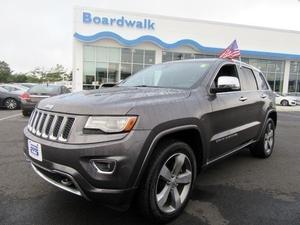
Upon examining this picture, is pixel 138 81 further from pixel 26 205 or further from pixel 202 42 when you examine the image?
pixel 202 42

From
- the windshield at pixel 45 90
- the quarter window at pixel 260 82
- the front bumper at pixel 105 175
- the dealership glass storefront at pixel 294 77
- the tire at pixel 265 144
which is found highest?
the dealership glass storefront at pixel 294 77

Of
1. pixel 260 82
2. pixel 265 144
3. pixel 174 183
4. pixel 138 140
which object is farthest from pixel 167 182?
pixel 260 82

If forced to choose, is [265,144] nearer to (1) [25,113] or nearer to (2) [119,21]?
(1) [25,113]

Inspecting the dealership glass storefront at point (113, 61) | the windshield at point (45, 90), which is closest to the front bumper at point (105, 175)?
Answer: the windshield at point (45, 90)

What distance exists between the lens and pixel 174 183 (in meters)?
2.83

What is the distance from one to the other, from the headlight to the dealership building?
19921mm

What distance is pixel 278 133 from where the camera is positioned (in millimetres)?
8211

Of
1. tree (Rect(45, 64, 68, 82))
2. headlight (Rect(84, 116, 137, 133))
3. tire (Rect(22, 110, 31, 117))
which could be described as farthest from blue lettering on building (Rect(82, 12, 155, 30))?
tree (Rect(45, 64, 68, 82))

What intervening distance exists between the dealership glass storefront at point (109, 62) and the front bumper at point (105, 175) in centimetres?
2172

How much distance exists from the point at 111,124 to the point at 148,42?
23.2m

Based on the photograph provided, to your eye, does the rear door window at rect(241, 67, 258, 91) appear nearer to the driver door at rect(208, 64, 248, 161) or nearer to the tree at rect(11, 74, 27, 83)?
the driver door at rect(208, 64, 248, 161)

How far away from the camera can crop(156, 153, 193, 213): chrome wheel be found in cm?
270

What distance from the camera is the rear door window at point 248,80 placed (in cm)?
443

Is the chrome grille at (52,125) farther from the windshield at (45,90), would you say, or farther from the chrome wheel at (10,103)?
the chrome wheel at (10,103)
